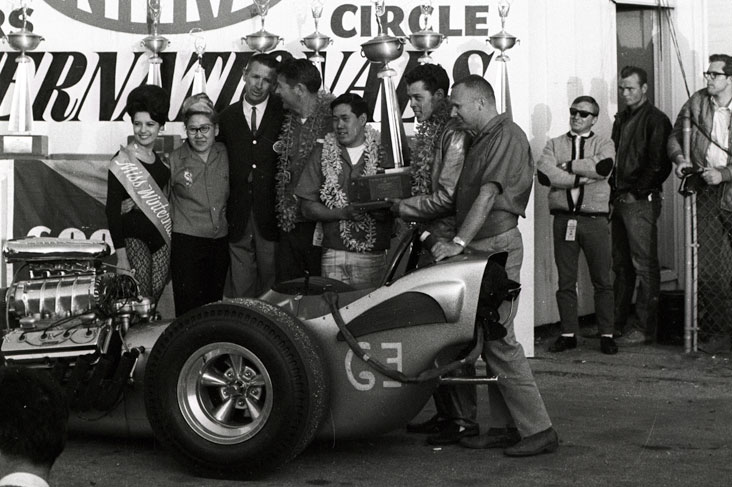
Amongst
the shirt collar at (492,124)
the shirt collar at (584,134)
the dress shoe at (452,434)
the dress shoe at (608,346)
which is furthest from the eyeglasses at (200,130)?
the dress shoe at (608,346)

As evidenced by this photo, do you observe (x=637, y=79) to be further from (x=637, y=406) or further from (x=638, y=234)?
(x=637, y=406)

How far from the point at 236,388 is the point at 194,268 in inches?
74.4

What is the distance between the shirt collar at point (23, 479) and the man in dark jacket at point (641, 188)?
7.16 m

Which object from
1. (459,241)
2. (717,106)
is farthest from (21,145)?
(717,106)

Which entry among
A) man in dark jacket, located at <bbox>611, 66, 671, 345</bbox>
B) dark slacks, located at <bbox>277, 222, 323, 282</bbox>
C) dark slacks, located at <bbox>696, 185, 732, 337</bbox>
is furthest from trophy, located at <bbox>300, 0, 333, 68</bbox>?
dark slacks, located at <bbox>696, 185, 732, 337</bbox>

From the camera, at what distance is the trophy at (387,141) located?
273 inches

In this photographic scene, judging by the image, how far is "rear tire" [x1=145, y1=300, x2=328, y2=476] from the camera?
18.2ft

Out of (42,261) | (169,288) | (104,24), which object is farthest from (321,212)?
Answer: (104,24)

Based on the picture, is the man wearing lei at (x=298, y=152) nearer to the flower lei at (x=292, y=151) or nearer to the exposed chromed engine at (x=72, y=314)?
the flower lei at (x=292, y=151)

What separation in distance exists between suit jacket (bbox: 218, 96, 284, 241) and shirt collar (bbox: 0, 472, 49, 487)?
4866 mm

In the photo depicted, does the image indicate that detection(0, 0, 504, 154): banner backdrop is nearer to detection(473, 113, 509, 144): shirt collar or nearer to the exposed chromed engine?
the exposed chromed engine

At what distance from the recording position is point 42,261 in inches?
266

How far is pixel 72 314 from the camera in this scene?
21.4 ft

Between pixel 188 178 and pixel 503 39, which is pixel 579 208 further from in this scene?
pixel 188 178
